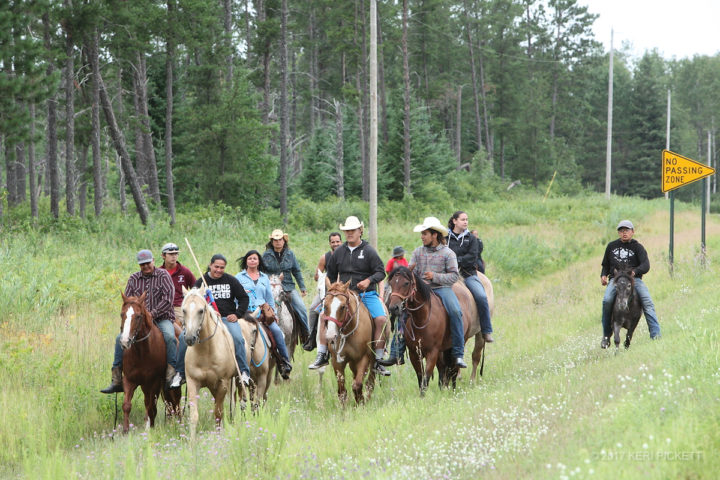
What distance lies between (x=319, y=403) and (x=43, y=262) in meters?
10.4

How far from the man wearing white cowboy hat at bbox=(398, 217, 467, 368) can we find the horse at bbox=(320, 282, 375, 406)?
1139 millimetres

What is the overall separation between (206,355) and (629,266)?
7.15m

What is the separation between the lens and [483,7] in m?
62.8

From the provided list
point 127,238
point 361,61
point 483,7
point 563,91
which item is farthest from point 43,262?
point 563,91

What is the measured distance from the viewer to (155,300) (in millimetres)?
10125

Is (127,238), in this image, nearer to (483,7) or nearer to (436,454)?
(436,454)

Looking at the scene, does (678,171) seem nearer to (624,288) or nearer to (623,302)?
(624,288)

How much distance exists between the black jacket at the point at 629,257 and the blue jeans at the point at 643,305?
23cm

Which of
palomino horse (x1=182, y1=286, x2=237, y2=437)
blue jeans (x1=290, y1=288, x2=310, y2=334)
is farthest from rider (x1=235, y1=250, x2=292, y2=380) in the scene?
blue jeans (x1=290, y1=288, x2=310, y2=334)

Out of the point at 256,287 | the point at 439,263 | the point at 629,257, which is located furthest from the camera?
the point at 629,257

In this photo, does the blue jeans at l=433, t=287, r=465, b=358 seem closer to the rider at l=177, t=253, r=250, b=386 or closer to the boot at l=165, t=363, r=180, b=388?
the rider at l=177, t=253, r=250, b=386

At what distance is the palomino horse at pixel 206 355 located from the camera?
877cm

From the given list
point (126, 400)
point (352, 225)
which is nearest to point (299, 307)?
point (352, 225)

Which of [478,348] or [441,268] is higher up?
[441,268]
